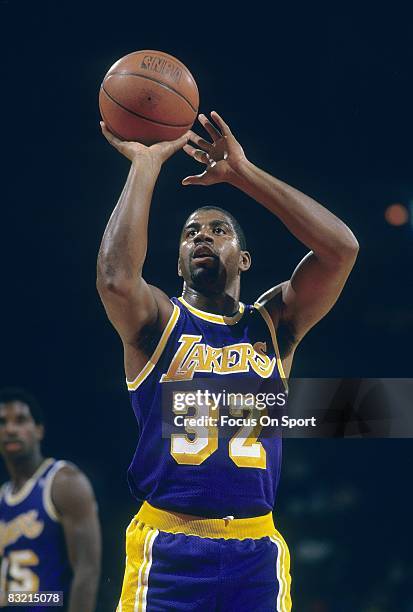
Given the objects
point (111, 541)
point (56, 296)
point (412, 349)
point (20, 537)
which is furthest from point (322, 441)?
point (20, 537)

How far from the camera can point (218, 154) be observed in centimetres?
299

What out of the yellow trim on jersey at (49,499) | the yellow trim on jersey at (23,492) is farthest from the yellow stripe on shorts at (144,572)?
the yellow trim on jersey at (23,492)

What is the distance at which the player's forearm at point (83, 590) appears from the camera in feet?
11.2

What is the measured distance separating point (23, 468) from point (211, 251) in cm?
124

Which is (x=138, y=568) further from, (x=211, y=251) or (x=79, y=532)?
(x=211, y=251)

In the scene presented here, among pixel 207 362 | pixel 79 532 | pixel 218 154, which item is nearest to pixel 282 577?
pixel 207 362

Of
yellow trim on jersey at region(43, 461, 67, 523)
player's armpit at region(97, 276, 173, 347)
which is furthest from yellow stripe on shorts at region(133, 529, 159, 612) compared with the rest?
yellow trim on jersey at region(43, 461, 67, 523)

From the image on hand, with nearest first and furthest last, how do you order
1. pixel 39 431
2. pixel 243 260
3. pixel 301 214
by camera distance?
pixel 301 214 → pixel 243 260 → pixel 39 431

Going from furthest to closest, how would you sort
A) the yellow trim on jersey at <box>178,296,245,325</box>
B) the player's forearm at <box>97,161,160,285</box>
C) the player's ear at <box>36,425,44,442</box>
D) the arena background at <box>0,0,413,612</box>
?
1. the arena background at <box>0,0,413,612</box>
2. the player's ear at <box>36,425,44,442</box>
3. the yellow trim on jersey at <box>178,296,245,325</box>
4. the player's forearm at <box>97,161,160,285</box>

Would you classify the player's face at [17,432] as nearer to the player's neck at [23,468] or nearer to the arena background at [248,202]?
the player's neck at [23,468]

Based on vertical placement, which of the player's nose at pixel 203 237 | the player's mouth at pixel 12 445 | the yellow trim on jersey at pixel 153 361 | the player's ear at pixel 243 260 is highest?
the player's nose at pixel 203 237

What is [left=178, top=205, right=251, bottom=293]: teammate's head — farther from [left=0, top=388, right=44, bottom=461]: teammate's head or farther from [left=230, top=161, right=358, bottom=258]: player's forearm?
[left=0, top=388, right=44, bottom=461]: teammate's head

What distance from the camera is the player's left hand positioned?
9.59 feet

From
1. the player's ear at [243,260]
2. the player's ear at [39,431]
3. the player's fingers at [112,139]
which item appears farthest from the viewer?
the player's ear at [39,431]
